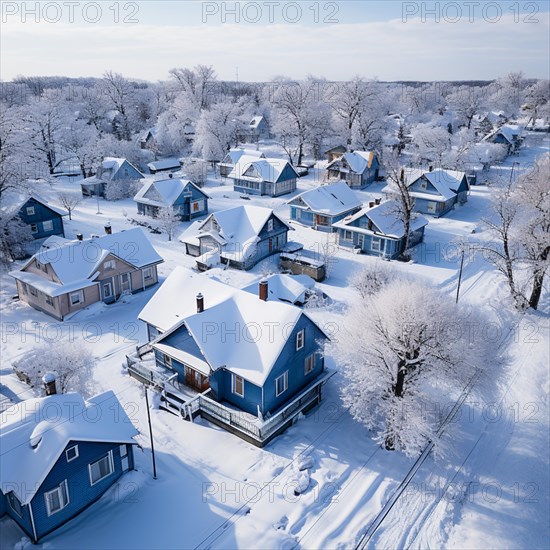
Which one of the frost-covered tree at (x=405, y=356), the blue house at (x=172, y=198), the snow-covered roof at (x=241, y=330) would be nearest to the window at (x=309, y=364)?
the frost-covered tree at (x=405, y=356)

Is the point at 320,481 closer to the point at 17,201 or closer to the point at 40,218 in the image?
the point at 40,218

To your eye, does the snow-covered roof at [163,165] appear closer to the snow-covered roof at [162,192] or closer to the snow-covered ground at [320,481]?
the snow-covered roof at [162,192]

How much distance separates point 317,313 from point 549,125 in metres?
115

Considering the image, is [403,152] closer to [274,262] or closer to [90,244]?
[274,262]

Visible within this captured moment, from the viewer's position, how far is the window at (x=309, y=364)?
80.8ft

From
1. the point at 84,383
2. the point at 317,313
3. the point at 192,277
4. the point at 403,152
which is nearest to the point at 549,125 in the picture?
the point at 403,152

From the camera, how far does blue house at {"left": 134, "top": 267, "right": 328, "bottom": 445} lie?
72.7 feet

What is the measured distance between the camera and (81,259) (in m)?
34.4

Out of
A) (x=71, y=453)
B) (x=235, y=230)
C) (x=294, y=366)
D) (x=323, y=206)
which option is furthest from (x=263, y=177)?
(x=71, y=453)

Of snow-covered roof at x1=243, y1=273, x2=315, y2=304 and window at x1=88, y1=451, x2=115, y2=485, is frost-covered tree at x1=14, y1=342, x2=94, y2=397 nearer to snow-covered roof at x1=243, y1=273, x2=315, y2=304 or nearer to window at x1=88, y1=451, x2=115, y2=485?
window at x1=88, y1=451, x2=115, y2=485

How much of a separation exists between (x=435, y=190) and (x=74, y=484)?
158ft

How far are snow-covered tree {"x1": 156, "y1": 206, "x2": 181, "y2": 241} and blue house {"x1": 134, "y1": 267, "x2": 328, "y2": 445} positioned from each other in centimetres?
2318

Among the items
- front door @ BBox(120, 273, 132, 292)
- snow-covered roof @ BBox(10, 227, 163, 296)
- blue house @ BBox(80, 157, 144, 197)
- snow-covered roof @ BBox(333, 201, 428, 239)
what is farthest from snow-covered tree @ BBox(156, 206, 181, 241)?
blue house @ BBox(80, 157, 144, 197)

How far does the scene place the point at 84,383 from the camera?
75.3 feet
